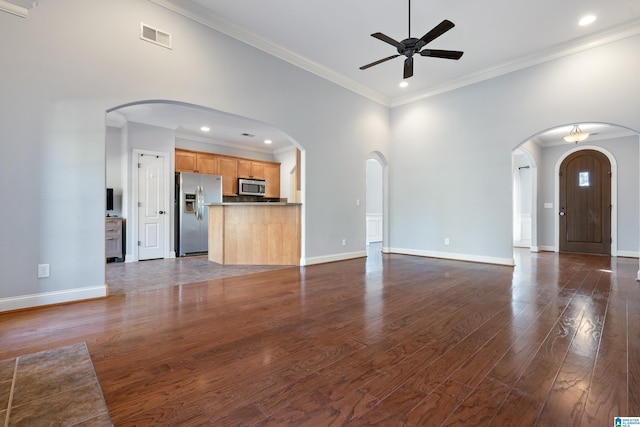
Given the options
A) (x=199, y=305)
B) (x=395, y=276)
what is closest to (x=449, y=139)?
(x=395, y=276)

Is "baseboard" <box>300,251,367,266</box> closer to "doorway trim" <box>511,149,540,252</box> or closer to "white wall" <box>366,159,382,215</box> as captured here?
"white wall" <box>366,159,382,215</box>

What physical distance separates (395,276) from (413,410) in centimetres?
287

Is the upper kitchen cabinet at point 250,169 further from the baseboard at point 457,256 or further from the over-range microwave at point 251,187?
the baseboard at point 457,256

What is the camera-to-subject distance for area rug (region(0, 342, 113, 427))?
1.25 metres

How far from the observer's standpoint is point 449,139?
18.4 feet

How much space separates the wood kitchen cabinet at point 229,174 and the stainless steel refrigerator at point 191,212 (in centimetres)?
79

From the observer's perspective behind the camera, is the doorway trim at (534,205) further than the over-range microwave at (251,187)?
No

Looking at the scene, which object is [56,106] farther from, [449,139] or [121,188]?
[449,139]

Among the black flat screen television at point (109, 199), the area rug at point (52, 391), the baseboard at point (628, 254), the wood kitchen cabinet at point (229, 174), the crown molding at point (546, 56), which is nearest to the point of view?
the area rug at point (52, 391)

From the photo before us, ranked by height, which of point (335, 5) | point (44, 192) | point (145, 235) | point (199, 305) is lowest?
point (199, 305)

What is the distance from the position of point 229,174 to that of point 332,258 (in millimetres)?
4100

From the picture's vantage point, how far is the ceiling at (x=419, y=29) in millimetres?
3490

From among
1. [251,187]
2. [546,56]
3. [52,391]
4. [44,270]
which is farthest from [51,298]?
[546,56]

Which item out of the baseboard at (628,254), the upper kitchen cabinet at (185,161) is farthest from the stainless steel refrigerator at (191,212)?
the baseboard at (628,254)
